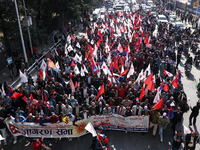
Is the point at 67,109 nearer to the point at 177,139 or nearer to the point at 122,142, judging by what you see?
the point at 122,142

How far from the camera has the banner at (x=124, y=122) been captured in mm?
8742

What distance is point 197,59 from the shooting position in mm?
17188

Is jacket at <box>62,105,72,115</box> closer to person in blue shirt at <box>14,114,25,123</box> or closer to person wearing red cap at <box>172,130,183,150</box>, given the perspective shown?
person in blue shirt at <box>14,114,25,123</box>

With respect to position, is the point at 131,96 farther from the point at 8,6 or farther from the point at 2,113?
the point at 8,6

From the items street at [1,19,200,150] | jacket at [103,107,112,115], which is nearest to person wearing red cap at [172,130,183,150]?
street at [1,19,200,150]

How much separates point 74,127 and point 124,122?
6.79 ft

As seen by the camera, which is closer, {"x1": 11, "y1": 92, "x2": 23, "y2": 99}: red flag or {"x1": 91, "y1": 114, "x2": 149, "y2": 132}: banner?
{"x1": 91, "y1": 114, "x2": 149, "y2": 132}: banner

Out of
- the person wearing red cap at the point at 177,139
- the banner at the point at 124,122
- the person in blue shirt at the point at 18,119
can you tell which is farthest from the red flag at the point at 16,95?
the person wearing red cap at the point at 177,139

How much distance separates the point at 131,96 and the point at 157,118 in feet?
5.81

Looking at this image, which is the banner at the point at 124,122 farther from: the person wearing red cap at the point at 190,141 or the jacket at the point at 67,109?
the person wearing red cap at the point at 190,141

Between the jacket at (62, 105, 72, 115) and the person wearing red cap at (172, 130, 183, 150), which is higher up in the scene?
the jacket at (62, 105, 72, 115)

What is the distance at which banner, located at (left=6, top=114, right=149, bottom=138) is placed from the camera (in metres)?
8.42

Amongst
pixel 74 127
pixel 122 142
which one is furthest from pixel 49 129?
pixel 122 142

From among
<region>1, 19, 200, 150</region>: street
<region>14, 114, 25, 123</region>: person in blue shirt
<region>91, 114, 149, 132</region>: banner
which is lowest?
<region>1, 19, 200, 150</region>: street
